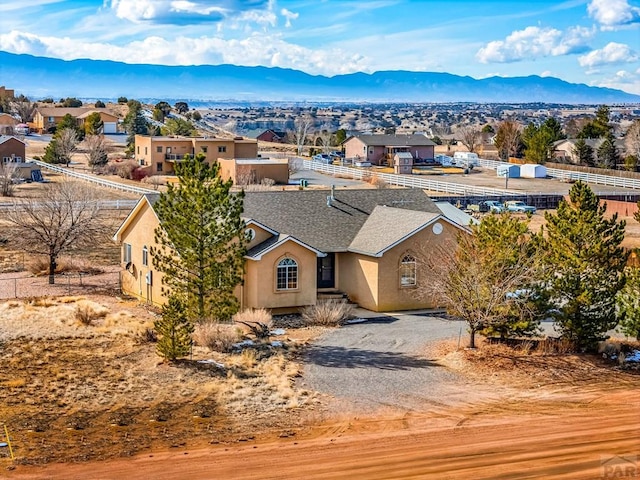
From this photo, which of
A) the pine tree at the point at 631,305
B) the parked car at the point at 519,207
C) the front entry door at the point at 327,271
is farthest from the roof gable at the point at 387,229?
the parked car at the point at 519,207

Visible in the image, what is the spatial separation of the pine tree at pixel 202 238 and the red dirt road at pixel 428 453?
30.3ft

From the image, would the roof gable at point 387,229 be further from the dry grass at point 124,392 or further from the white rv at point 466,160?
the white rv at point 466,160

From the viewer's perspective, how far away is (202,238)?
29406 mm

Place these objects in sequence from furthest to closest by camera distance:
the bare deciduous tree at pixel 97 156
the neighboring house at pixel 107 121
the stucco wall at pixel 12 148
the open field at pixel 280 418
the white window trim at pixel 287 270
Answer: the neighboring house at pixel 107 121 → the bare deciduous tree at pixel 97 156 → the stucco wall at pixel 12 148 → the white window trim at pixel 287 270 → the open field at pixel 280 418

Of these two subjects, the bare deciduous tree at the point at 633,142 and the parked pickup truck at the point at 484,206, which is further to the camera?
the bare deciduous tree at the point at 633,142

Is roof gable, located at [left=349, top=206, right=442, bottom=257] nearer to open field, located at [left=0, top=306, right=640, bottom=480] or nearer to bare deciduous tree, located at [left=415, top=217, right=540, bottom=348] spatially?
bare deciduous tree, located at [left=415, top=217, right=540, bottom=348]

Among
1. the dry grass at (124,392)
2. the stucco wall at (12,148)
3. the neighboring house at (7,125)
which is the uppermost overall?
the neighboring house at (7,125)

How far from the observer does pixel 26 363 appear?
2609 cm

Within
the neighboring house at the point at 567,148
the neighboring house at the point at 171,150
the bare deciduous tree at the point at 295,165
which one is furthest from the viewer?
the neighboring house at the point at 567,148

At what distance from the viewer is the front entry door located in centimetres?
3566

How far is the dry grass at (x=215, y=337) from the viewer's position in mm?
27688

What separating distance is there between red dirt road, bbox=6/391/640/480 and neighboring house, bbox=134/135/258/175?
66.4 m

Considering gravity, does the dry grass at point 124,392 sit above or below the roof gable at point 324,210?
below

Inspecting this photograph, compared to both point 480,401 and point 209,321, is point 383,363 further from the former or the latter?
point 209,321
